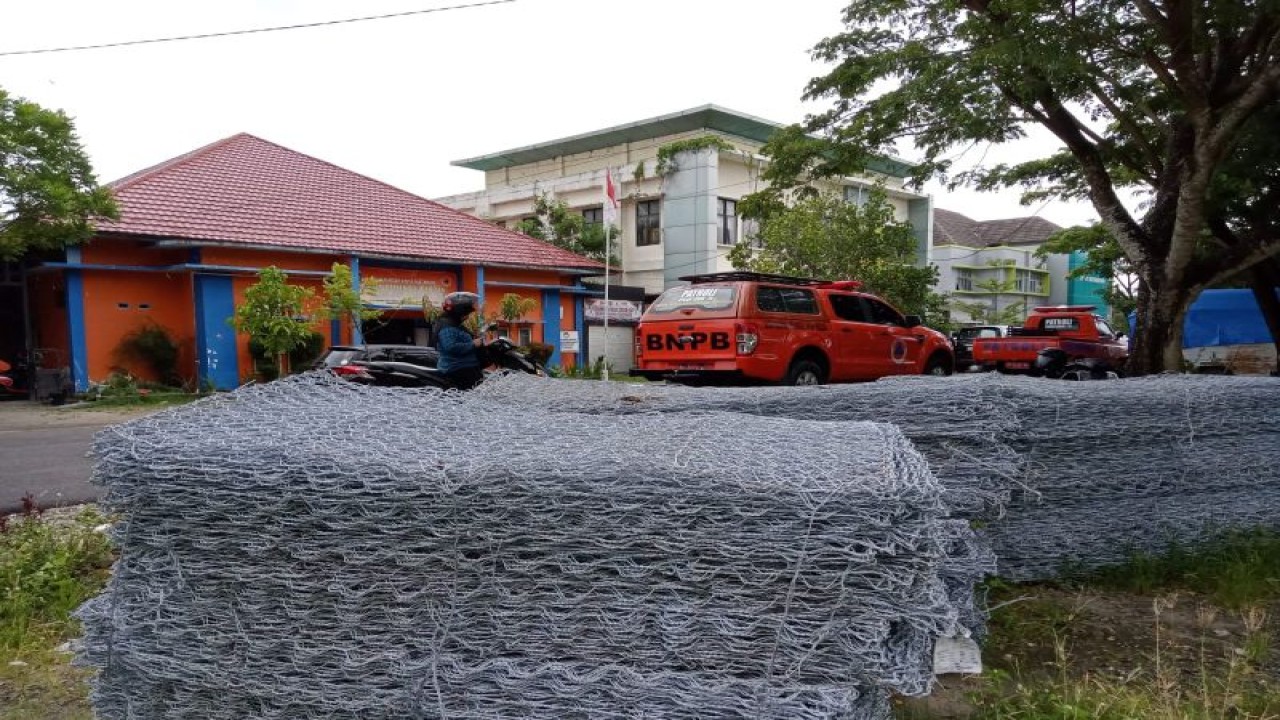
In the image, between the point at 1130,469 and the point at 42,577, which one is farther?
→ the point at 1130,469

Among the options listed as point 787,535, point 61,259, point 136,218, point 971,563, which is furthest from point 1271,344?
point 61,259

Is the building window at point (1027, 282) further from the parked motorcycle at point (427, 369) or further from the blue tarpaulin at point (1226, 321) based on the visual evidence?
the parked motorcycle at point (427, 369)

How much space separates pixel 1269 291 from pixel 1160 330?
811cm

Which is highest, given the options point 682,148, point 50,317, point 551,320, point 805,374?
point 682,148

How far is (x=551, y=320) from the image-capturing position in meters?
22.8

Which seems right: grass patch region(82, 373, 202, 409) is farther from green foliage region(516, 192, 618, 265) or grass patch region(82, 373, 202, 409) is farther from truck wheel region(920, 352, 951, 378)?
truck wheel region(920, 352, 951, 378)

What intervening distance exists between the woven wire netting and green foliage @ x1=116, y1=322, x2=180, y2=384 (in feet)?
47.3

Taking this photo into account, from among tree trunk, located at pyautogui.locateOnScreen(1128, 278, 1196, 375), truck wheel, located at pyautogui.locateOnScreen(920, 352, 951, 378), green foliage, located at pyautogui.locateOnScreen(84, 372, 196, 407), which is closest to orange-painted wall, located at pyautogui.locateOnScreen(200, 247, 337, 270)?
green foliage, located at pyautogui.locateOnScreen(84, 372, 196, 407)

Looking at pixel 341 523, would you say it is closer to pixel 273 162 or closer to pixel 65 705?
pixel 65 705

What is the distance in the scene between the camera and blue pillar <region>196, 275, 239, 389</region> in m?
16.2

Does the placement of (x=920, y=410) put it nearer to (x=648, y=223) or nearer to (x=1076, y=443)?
(x=1076, y=443)

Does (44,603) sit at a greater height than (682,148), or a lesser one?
lesser

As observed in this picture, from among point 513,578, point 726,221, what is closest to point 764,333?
point 513,578

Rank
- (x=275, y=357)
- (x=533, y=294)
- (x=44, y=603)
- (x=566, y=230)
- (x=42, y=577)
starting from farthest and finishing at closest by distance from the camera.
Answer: (x=566, y=230) → (x=533, y=294) → (x=275, y=357) → (x=42, y=577) → (x=44, y=603)
